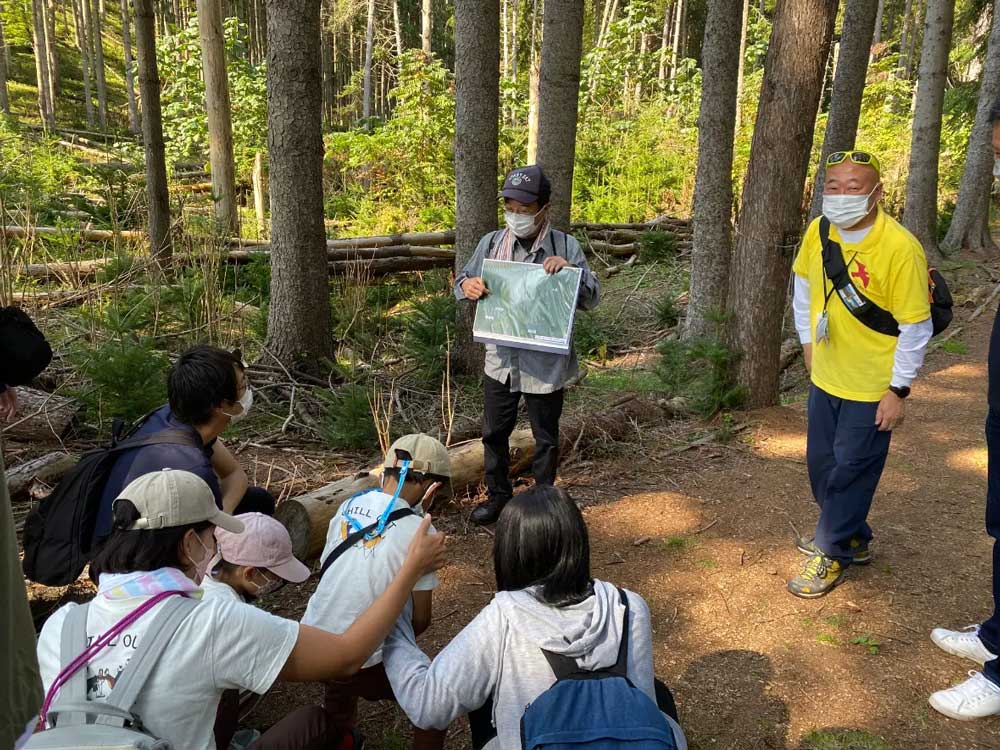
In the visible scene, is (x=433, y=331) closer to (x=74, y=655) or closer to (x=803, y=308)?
(x=803, y=308)

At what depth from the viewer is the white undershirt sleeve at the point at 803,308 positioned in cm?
369

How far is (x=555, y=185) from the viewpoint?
7121mm

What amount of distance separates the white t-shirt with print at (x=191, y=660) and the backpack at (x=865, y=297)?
283cm

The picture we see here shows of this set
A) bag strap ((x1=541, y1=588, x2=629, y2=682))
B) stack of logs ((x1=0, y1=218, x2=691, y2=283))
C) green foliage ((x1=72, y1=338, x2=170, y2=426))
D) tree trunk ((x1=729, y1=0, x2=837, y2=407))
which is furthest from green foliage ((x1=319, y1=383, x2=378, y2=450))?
bag strap ((x1=541, y1=588, x2=629, y2=682))

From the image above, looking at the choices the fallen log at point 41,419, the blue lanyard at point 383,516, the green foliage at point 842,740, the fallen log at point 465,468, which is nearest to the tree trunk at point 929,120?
the fallen log at point 465,468

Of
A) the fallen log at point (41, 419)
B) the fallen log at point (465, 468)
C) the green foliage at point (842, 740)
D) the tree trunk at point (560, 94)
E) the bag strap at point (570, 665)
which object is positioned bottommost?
the green foliage at point (842, 740)

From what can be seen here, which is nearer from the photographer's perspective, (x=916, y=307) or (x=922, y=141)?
(x=916, y=307)

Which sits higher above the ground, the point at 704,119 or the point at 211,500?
the point at 704,119

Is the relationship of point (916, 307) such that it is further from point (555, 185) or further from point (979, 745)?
point (555, 185)

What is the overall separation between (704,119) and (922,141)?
233 inches

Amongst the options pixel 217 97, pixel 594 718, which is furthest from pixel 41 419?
pixel 217 97

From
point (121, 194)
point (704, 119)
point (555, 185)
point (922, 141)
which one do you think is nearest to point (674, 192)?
point (922, 141)

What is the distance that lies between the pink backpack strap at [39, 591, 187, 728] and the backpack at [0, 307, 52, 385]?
48.7 inches

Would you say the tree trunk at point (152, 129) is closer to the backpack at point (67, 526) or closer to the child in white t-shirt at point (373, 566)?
the backpack at point (67, 526)
